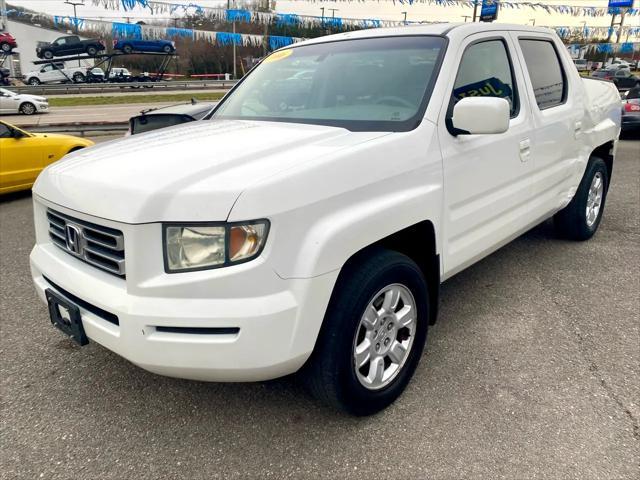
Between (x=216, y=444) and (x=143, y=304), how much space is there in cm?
80

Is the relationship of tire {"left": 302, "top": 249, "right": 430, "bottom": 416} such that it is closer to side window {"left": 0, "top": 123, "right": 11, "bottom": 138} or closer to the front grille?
the front grille

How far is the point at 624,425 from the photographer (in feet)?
7.87

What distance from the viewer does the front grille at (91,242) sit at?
2068 mm

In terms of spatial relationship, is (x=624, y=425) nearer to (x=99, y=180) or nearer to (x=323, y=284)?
(x=323, y=284)

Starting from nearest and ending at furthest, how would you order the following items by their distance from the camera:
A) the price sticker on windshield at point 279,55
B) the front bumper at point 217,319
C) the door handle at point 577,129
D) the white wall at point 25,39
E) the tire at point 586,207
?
the front bumper at point 217,319, the price sticker on windshield at point 279,55, the door handle at point 577,129, the tire at point 586,207, the white wall at point 25,39

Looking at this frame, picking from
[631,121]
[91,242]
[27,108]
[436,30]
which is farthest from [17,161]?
[27,108]

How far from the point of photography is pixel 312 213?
2.02m

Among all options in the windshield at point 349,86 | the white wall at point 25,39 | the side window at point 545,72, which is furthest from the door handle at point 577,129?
the white wall at point 25,39

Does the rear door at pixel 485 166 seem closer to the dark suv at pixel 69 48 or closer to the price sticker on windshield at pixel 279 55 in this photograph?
the price sticker on windshield at pixel 279 55

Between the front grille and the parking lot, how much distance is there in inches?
32.9

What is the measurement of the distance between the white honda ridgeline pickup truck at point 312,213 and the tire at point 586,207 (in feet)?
4.10

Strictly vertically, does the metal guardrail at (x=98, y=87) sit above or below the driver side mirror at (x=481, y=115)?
below

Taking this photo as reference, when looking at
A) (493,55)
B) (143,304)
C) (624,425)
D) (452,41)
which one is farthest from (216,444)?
(493,55)

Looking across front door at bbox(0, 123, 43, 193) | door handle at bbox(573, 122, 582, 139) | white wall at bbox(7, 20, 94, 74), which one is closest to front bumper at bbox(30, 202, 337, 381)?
door handle at bbox(573, 122, 582, 139)
